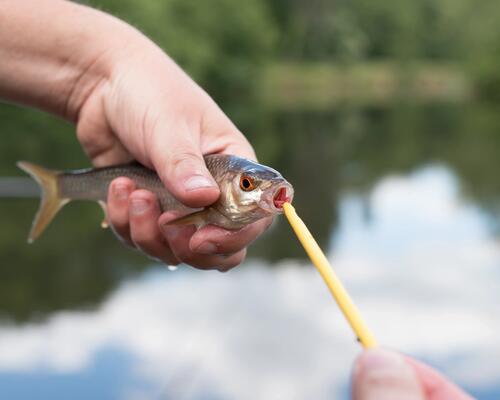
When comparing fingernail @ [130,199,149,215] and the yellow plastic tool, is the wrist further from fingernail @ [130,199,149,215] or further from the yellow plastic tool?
the yellow plastic tool

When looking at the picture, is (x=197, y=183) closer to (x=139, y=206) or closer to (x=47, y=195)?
(x=139, y=206)

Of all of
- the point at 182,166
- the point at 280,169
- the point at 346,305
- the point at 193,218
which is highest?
the point at 346,305

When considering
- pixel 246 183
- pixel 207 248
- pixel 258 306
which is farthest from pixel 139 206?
pixel 258 306

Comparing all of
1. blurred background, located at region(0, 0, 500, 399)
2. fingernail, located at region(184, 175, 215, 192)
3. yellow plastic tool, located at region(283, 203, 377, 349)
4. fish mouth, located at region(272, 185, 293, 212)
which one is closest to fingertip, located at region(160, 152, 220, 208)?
fingernail, located at region(184, 175, 215, 192)

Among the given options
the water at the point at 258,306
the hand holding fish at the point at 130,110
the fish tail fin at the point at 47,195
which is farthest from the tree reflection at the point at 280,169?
the hand holding fish at the point at 130,110

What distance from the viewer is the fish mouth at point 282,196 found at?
7.21ft

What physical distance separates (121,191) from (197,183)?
0.65 meters

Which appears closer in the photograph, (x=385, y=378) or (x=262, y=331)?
(x=385, y=378)

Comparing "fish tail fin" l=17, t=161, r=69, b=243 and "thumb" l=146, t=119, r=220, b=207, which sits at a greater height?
"thumb" l=146, t=119, r=220, b=207

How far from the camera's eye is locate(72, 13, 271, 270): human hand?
8.37 feet

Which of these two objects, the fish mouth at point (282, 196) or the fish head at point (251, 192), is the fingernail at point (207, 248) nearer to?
the fish head at point (251, 192)

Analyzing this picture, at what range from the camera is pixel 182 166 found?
2508mm

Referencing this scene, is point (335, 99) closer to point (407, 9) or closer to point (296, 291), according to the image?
point (407, 9)

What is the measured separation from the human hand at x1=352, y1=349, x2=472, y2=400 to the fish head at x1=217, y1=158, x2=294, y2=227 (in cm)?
101
